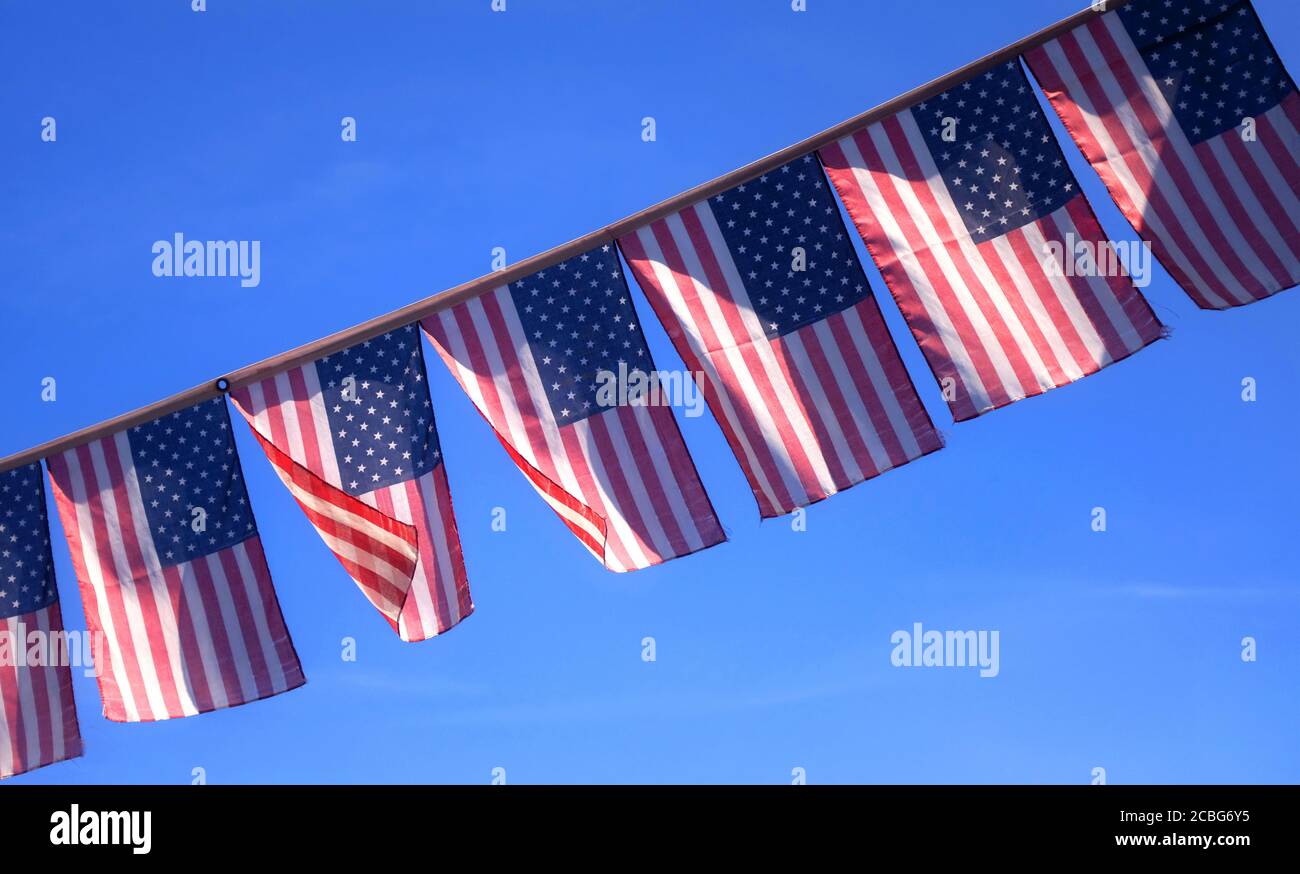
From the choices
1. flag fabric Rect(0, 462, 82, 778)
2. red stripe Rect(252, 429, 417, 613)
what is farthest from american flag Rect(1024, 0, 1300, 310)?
flag fabric Rect(0, 462, 82, 778)

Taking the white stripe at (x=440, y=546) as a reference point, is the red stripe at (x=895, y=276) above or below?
above

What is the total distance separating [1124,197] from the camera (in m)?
10.6

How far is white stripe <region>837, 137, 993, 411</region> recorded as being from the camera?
10.3 metres

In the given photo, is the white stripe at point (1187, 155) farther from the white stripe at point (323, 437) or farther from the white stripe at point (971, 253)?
the white stripe at point (323, 437)

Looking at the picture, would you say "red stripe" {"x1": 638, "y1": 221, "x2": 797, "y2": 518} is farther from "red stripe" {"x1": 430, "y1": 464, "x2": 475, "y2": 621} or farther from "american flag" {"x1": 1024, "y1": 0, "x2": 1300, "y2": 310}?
"american flag" {"x1": 1024, "y1": 0, "x2": 1300, "y2": 310}

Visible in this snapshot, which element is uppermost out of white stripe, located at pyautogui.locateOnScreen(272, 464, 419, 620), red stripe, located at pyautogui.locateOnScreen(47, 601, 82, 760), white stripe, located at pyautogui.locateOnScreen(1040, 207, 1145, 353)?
white stripe, located at pyautogui.locateOnScreen(1040, 207, 1145, 353)

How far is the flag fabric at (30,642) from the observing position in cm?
1048

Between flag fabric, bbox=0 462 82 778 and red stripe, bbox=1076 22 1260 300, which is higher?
red stripe, bbox=1076 22 1260 300

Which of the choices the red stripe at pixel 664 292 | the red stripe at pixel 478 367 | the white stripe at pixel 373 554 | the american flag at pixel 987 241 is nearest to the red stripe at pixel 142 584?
the white stripe at pixel 373 554

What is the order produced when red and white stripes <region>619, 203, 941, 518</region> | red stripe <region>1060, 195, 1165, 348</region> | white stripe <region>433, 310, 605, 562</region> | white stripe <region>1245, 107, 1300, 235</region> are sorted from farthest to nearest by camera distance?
white stripe <region>433, 310, 605, 562</region>, white stripe <region>1245, 107, 1300, 235</region>, red and white stripes <region>619, 203, 941, 518</region>, red stripe <region>1060, 195, 1165, 348</region>

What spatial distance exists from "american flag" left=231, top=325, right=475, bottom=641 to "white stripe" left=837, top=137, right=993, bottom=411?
3518 mm

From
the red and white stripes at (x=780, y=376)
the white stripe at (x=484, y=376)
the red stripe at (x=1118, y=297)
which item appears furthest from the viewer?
the white stripe at (x=484, y=376)
